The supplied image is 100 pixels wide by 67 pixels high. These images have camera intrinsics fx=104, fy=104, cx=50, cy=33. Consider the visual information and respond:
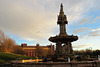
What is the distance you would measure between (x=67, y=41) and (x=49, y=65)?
1290 centimetres

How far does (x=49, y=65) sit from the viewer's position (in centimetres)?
961

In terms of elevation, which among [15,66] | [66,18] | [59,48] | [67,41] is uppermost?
[66,18]

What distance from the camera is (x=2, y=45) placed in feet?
142

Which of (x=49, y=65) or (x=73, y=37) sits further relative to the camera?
(x=73, y=37)

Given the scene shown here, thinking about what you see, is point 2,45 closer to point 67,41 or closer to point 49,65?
point 67,41

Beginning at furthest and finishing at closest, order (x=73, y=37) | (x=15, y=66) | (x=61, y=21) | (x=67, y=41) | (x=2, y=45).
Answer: (x=2, y=45)
(x=61, y=21)
(x=67, y=41)
(x=73, y=37)
(x=15, y=66)

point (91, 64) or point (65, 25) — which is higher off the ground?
point (65, 25)

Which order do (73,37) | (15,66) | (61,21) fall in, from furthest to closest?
(61,21), (73,37), (15,66)

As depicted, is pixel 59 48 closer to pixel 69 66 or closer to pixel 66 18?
pixel 66 18

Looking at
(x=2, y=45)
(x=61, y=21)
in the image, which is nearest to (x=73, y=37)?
(x=61, y=21)

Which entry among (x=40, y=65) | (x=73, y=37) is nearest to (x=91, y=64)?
(x=40, y=65)

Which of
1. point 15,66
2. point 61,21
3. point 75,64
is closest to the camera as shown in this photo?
point 75,64

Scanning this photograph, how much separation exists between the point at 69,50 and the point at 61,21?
694cm

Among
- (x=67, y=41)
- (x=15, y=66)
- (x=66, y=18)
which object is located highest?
(x=66, y=18)
